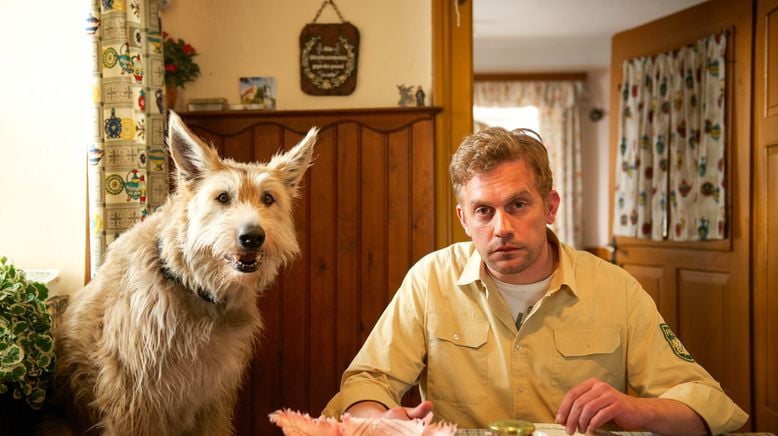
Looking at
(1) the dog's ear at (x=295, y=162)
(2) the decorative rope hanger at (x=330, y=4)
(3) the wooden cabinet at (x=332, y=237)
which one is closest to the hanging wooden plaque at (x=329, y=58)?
(2) the decorative rope hanger at (x=330, y=4)

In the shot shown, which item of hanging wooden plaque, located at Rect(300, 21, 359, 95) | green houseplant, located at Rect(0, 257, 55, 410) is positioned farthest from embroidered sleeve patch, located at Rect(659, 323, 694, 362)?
hanging wooden plaque, located at Rect(300, 21, 359, 95)

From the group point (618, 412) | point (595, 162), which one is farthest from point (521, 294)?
point (595, 162)

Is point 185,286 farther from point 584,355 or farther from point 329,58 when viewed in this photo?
point 329,58

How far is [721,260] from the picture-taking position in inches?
147

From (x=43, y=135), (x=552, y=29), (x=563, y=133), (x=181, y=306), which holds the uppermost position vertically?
(x=552, y=29)

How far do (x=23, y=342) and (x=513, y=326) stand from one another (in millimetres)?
1194

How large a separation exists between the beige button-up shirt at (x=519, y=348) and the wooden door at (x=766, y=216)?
2.08m

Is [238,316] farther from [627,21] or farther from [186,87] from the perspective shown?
[627,21]

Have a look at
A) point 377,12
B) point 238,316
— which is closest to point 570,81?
point 377,12

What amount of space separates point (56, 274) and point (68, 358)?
771 millimetres

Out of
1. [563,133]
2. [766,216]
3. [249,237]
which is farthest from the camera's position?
[563,133]

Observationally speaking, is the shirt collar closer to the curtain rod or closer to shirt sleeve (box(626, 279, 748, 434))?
shirt sleeve (box(626, 279, 748, 434))

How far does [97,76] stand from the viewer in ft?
7.41

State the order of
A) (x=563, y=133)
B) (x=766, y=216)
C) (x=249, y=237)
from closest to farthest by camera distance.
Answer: (x=249, y=237), (x=766, y=216), (x=563, y=133)
